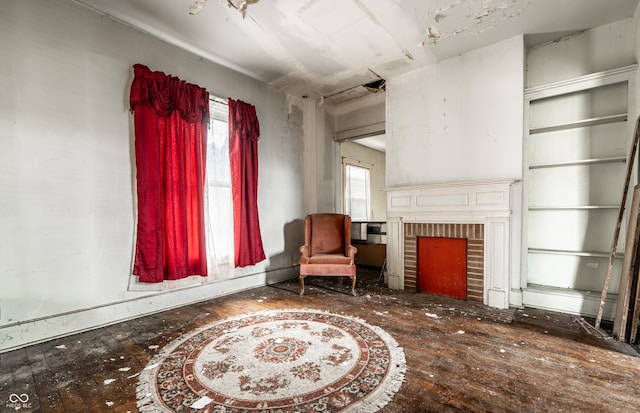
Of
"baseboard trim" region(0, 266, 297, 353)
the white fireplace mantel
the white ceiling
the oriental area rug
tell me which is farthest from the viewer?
the white fireplace mantel

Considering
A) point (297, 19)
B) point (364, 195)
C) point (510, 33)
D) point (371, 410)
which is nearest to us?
point (371, 410)

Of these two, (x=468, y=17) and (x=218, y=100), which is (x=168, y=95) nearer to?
(x=218, y=100)

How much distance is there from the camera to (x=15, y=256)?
2.16 metres

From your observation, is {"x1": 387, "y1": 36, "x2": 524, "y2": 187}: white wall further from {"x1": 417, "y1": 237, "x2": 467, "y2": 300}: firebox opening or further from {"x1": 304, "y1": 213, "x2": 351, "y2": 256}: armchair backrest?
{"x1": 304, "y1": 213, "x2": 351, "y2": 256}: armchair backrest

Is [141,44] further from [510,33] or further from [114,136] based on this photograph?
[510,33]

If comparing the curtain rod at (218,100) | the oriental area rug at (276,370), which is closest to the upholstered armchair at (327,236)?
the oriental area rug at (276,370)

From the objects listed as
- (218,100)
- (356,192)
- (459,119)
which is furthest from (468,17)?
(356,192)

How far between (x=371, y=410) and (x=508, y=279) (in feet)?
7.93

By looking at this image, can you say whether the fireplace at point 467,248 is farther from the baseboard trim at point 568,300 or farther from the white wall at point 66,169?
the white wall at point 66,169

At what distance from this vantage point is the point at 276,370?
1788 millimetres

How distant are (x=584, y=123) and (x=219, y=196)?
411 cm

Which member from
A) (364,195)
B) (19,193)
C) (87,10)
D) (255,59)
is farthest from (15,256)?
(364,195)

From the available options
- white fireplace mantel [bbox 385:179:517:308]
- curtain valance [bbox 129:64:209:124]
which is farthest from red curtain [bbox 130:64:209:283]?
white fireplace mantel [bbox 385:179:517:308]

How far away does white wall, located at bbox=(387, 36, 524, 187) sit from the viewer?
9.97ft
